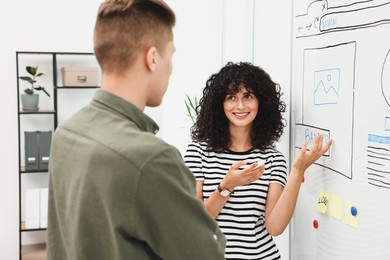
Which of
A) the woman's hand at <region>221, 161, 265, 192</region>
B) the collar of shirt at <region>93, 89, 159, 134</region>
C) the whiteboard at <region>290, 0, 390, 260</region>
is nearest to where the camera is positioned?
the collar of shirt at <region>93, 89, 159, 134</region>

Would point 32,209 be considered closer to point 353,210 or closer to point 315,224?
point 315,224

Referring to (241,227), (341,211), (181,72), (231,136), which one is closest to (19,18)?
(181,72)

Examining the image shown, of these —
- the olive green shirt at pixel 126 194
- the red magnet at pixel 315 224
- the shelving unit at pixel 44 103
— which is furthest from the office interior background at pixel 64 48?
the olive green shirt at pixel 126 194

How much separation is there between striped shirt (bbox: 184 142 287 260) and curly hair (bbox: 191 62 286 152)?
1.9 inches

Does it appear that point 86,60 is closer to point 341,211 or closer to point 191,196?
point 341,211

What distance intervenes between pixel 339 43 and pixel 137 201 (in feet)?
3.45

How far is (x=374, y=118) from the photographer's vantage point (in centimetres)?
144

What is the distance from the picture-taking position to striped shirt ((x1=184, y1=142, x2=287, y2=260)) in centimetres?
177

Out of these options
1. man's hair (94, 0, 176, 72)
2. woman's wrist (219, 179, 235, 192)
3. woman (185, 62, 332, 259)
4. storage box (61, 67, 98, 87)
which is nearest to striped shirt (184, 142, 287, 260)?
woman (185, 62, 332, 259)

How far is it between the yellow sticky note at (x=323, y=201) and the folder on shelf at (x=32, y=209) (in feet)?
8.59

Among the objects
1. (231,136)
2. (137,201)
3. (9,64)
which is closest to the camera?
(137,201)

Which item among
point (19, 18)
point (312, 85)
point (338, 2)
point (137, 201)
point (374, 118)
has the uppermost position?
point (19, 18)

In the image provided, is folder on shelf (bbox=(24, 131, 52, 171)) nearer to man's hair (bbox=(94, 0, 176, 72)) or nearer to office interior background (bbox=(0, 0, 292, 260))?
office interior background (bbox=(0, 0, 292, 260))

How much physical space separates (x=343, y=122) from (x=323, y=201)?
33 cm
